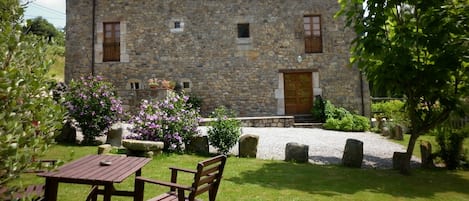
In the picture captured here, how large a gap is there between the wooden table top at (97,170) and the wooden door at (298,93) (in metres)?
10.1

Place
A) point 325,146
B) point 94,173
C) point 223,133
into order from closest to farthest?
point 94,173 < point 223,133 < point 325,146

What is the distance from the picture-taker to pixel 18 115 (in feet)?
5.17

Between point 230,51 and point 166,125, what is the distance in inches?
276

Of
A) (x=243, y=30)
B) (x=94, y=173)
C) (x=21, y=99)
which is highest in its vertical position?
(x=243, y=30)

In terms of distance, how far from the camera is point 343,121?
11.2 m

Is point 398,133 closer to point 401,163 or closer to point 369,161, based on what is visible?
point 369,161

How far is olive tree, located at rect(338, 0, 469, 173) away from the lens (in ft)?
15.9

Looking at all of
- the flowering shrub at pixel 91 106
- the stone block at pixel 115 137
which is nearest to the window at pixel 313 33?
the flowering shrub at pixel 91 106

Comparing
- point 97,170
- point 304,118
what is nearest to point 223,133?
point 97,170

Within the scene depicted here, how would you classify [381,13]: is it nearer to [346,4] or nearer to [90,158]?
[346,4]

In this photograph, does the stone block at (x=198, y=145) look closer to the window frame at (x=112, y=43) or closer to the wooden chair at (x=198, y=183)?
the wooden chair at (x=198, y=183)

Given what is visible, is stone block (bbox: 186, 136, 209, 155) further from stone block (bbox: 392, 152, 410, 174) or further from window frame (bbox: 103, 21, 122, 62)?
window frame (bbox: 103, 21, 122, 62)

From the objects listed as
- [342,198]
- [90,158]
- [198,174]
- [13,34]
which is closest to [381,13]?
[342,198]

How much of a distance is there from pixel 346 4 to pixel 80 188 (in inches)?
205
